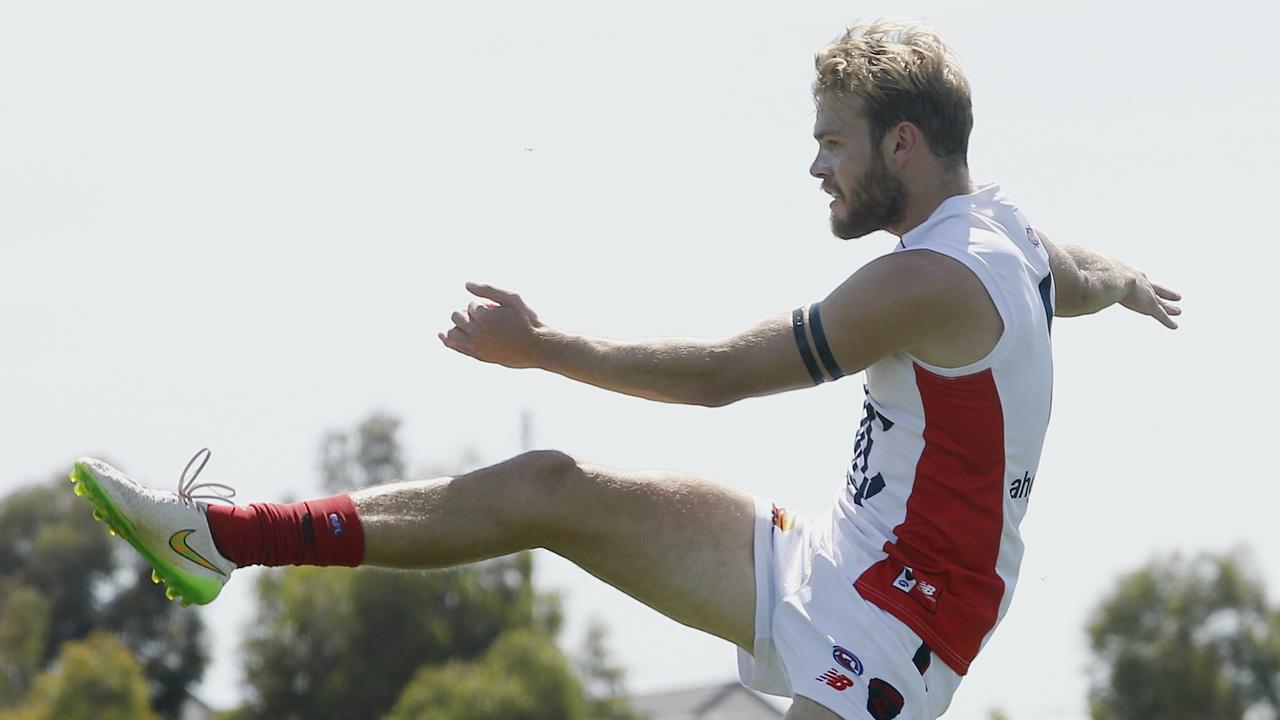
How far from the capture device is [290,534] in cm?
638

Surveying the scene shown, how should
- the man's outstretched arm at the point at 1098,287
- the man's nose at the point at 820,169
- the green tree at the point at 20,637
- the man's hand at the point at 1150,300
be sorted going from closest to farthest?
the man's nose at the point at 820,169
the man's outstretched arm at the point at 1098,287
the man's hand at the point at 1150,300
the green tree at the point at 20,637

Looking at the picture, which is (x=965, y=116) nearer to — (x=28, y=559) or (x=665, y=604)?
(x=665, y=604)

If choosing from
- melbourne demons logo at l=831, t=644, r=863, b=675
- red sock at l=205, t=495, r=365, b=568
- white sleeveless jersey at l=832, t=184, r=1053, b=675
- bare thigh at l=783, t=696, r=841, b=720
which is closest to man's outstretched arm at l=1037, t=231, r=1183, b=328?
white sleeveless jersey at l=832, t=184, r=1053, b=675

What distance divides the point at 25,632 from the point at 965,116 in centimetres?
5431

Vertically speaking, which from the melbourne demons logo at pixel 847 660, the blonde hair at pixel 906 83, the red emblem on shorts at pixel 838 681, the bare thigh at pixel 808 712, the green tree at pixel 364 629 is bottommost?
the green tree at pixel 364 629

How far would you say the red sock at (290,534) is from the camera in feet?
20.9

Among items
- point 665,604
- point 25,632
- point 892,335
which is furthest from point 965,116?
point 25,632

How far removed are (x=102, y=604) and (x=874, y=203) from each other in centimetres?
5622

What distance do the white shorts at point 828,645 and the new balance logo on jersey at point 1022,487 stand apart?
64cm

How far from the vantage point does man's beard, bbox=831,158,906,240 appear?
6762mm

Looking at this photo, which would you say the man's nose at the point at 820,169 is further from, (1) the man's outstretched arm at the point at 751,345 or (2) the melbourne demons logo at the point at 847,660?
(2) the melbourne demons logo at the point at 847,660

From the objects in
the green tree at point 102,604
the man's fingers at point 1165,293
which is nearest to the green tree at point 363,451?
the green tree at point 102,604

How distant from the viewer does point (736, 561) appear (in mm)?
6809

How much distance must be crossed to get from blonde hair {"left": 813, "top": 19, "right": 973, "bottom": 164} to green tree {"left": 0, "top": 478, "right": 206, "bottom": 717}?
177 feet
